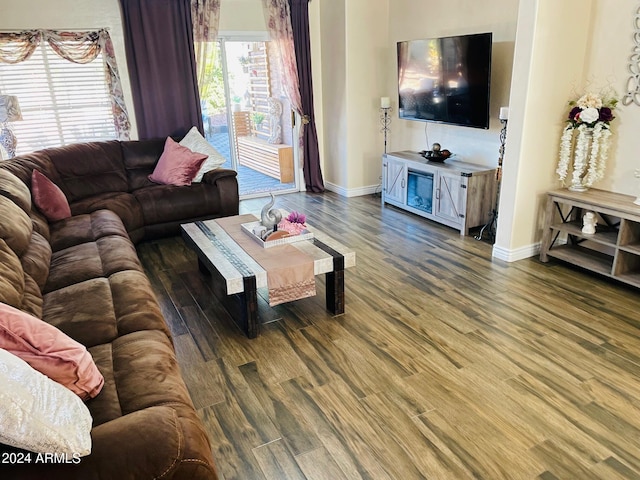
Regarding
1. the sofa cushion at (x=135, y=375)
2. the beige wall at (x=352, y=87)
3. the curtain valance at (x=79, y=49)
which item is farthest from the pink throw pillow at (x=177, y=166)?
the sofa cushion at (x=135, y=375)

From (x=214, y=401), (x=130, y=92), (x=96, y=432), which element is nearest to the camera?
(x=96, y=432)

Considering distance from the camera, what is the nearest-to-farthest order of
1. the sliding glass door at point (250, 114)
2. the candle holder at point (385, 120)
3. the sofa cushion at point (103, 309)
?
1. the sofa cushion at point (103, 309)
2. the sliding glass door at point (250, 114)
3. the candle holder at point (385, 120)

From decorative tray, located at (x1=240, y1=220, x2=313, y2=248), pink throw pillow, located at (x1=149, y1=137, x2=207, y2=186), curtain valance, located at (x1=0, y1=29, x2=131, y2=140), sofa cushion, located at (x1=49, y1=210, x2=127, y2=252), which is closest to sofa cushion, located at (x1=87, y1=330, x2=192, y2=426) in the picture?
decorative tray, located at (x1=240, y1=220, x2=313, y2=248)

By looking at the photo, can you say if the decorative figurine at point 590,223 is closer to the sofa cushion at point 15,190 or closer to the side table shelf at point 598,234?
the side table shelf at point 598,234

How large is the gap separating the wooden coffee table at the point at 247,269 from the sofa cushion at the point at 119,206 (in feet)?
3.90

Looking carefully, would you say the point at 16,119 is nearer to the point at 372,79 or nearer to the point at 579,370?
the point at 372,79

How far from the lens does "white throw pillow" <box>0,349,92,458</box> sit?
1.22 meters

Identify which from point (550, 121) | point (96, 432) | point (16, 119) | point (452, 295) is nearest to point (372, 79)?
point (550, 121)

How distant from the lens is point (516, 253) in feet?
13.3

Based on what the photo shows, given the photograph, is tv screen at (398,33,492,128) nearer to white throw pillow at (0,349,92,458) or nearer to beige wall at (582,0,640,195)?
beige wall at (582,0,640,195)

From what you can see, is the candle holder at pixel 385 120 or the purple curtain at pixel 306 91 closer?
the purple curtain at pixel 306 91

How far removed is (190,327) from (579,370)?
92.1 inches

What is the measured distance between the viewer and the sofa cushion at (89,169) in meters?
4.53

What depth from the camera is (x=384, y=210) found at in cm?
568
